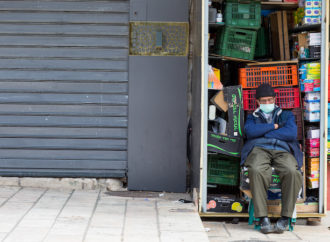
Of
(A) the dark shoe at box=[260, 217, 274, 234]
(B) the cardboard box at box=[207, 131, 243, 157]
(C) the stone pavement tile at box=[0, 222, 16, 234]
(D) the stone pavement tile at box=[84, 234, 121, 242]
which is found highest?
(B) the cardboard box at box=[207, 131, 243, 157]

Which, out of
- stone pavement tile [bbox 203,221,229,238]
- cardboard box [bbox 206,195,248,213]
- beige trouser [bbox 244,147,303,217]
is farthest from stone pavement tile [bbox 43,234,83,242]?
beige trouser [bbox 244,147,303,217]

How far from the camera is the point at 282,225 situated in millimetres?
5621

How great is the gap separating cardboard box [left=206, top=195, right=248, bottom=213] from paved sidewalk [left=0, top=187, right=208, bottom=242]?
242 millimetres

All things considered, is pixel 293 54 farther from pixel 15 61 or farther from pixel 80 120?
pixel 15 61

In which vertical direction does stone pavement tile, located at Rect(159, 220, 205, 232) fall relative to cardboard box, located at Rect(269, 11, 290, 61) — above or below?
below

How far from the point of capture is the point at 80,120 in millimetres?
7125

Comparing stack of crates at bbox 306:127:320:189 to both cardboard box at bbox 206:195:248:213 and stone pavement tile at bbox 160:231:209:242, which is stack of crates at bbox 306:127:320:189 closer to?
cardboard box at bbox 206:195:248:213

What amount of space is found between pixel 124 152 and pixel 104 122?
0.52m

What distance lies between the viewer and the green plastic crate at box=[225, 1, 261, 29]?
6.20 meters

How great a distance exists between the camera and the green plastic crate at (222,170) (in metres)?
6.31

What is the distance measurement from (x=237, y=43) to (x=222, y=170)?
5.30 ft

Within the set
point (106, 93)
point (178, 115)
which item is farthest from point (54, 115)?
point (178, 115)

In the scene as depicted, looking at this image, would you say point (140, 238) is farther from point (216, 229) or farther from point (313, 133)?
point (313, 133)

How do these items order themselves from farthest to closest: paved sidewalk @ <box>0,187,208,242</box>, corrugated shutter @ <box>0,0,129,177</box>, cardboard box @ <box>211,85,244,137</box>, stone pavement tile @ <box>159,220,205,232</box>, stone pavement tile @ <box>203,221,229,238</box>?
corrugated shutter @ <box>0,0,129,177</box>
cardboard box @ <box>211,85,244,137</box>
stone pavement tile @ <box>203,221,229,238</box>
stone pavement tile @ <box>159,220,205,232</box>
paved sidewalk @ <box>0,187,208,242</box>
